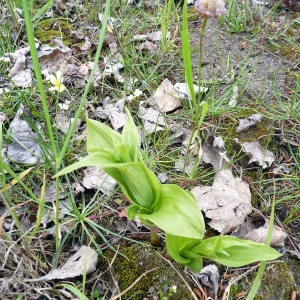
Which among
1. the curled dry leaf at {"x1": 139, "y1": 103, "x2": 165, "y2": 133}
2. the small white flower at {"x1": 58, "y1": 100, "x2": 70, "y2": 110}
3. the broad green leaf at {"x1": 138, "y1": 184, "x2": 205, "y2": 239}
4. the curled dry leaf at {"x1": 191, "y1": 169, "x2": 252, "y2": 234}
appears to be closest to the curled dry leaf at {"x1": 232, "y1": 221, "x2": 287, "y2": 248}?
the curled dry leaf at {"x1": 191, "y1": 169, "x2": 252, "y2": 234}

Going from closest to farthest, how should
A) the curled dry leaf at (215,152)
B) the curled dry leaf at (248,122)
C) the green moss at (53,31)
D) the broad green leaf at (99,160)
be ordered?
1. the broad green leaf at (99,160)
2. the curled dry leaf at (215,152)
3. the curled dry leaf at (248,122)
4. the green moss at (53,31)

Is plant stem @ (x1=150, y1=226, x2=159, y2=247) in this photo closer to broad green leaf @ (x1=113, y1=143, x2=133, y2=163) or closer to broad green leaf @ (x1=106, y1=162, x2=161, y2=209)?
broad green leaf @ (x1=106, y1=162, x2=161, y2=209)

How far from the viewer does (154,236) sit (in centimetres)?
149

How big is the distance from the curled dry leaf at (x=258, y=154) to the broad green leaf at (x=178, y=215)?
72 cm

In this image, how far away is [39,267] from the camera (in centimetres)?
142

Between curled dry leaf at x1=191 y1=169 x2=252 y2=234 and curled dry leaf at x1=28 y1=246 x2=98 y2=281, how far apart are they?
0.54 meters

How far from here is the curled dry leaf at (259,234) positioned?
5.08 ft

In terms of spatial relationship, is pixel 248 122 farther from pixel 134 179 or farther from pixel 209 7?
pixel 134 179

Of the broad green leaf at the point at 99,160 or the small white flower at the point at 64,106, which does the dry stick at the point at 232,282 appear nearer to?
the broad green leaf at the point at 99,160

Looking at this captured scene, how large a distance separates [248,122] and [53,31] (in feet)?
5.41

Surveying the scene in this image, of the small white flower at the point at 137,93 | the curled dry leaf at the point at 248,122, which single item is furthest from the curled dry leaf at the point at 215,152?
the small white flower at the point at 137,93

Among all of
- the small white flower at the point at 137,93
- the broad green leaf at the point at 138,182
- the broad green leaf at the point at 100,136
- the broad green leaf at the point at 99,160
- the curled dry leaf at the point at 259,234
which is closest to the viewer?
the broad green leaf at the point at 99,160

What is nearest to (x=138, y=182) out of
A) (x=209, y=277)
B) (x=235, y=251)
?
(x=235, y=251)

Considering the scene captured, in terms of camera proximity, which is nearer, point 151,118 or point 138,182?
point 138,182
